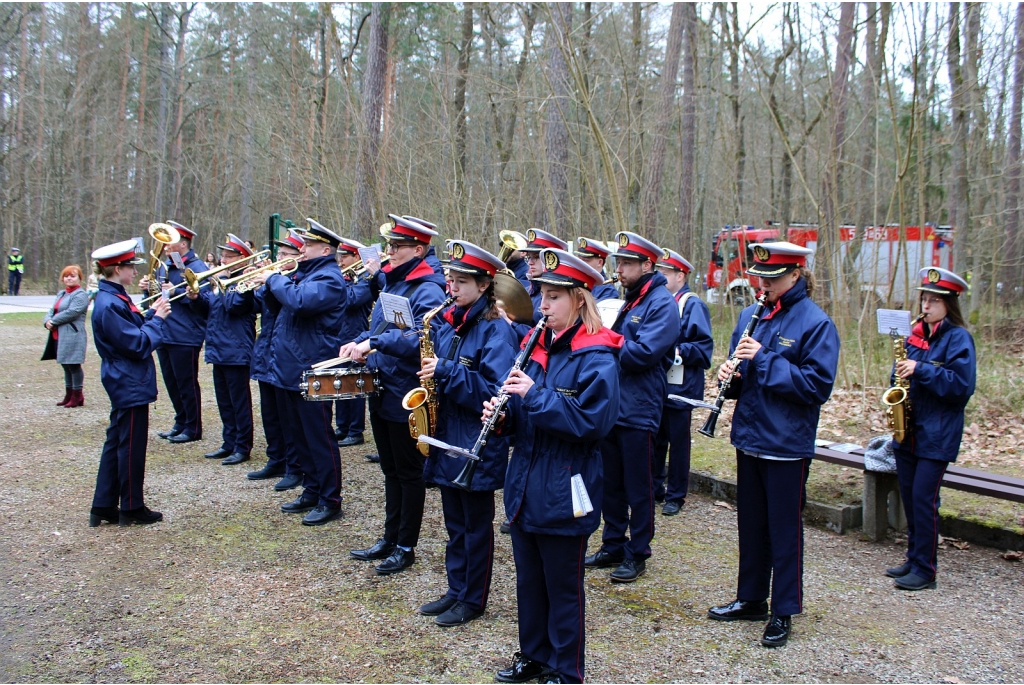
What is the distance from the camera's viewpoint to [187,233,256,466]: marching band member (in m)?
8.01

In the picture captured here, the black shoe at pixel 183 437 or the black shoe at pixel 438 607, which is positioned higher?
the black shoe at pixel 183 437

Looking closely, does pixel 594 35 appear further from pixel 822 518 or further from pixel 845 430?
pixel 822 518

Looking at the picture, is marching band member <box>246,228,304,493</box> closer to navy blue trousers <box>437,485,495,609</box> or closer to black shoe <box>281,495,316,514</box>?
black shoe <box>281,495,316,514</box>

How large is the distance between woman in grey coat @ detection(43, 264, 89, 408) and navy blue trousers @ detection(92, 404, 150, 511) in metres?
5.24

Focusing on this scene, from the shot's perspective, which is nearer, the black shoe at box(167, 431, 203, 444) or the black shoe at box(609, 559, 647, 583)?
the black shoe at box(609, 559, 647, 583)

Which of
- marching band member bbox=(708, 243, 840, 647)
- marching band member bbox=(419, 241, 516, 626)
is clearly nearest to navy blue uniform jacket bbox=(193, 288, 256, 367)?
marching band member bbox=(419, 241, 516, 626)

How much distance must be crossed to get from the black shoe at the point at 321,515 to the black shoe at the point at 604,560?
2164 millimetres

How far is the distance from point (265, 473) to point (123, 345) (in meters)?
2.19

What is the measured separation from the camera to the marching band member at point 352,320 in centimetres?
713

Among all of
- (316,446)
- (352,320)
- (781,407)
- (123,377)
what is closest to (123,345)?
(123,377)

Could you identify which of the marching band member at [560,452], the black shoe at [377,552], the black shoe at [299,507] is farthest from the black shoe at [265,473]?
the marching band member at [560,452]

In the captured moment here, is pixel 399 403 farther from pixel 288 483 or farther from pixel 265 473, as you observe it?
pixel 265 473

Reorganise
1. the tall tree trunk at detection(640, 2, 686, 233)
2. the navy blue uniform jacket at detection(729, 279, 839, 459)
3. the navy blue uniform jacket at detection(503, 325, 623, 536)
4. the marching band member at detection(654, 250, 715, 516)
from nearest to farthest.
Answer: the navy blue uniform jacket at detection(503, 325, 623, 536) → the navy blue uniform jacket at detection(729, 279, 839, 459) → the marching band member at detection(654, 250, 715, 516) → the tall tree trunk at detection(640, 2, 686, 233)

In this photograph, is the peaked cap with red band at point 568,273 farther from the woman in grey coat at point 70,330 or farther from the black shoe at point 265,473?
the woman in grey coat at point 70,330
